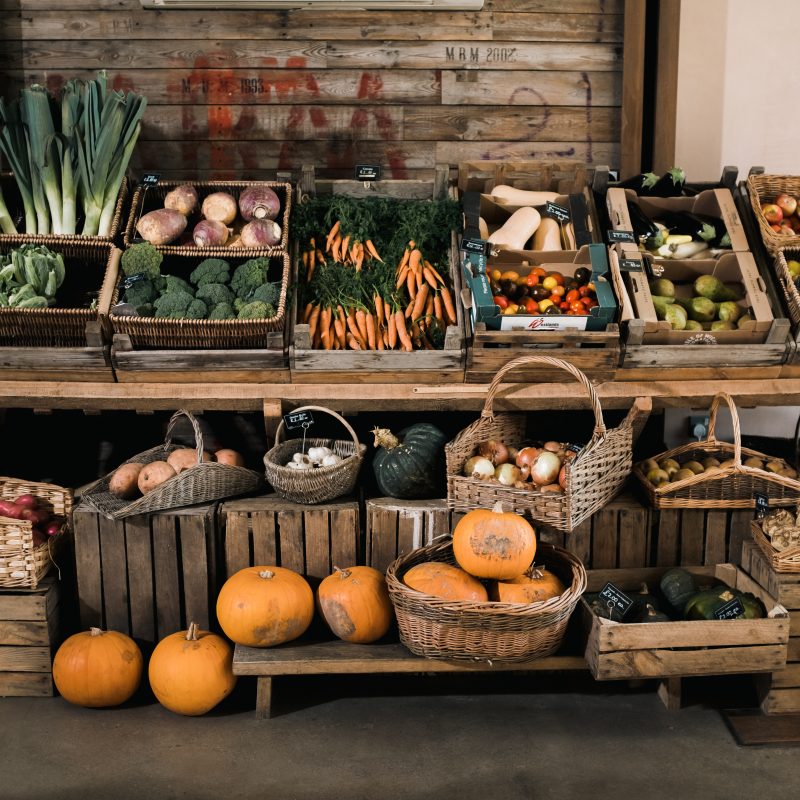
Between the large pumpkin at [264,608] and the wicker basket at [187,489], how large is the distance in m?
0.39

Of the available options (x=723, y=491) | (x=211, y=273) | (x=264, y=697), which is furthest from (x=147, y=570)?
(x=723, y=491)

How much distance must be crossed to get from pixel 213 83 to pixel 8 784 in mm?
3365

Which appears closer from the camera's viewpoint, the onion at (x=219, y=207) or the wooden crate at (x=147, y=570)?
the wooden crate at (x=147, y=570)

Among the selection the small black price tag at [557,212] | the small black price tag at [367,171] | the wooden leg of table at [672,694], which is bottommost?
the wooden leg of table at [672,694]

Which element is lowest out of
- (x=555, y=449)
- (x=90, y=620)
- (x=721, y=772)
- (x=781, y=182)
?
(x=721, y=772)

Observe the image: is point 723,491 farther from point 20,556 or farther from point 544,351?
point 20,556

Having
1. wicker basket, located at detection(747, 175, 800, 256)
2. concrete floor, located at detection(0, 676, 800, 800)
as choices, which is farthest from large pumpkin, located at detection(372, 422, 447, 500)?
wicker basket, located at detection(747, 175, 800, 256)

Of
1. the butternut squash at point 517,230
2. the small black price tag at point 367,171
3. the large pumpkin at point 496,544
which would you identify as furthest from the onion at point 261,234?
the large pumpkin at point 496,544

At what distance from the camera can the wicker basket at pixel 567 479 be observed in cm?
328

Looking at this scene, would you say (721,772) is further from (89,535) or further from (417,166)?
(417,166)

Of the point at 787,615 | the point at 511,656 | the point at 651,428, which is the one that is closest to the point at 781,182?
the point at 651,428

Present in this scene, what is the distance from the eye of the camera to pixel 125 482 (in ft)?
11.5

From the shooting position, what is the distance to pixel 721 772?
2922 millimetres

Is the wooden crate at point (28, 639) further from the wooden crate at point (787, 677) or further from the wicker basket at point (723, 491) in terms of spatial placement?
the wooden crate at point (787, 677)
